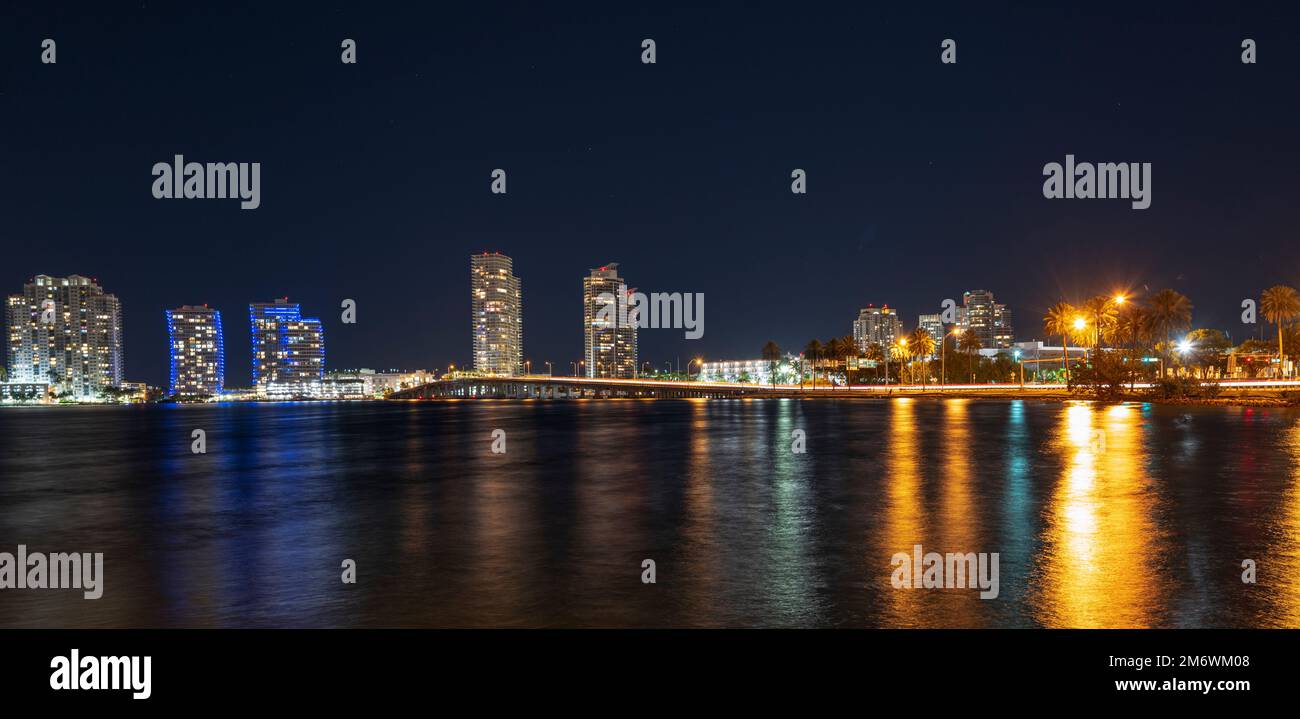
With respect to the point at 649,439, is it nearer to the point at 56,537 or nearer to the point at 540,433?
the point at 540,433

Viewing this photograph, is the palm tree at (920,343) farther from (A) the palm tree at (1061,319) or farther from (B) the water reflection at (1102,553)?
(B) the water reflection at (1102,553)

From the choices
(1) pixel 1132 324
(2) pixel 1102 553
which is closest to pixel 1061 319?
(1) pixel 1132 324

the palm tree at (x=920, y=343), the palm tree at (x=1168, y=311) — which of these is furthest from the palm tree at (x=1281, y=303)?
the palm tree at (x=920, y=343)

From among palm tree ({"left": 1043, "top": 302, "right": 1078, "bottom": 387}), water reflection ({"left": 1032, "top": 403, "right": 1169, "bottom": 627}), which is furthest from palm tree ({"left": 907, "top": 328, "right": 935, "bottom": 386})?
water reflection ({"left": 1032, "top": 403, "right": 1169, "bottom": 627})

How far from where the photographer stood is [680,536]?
1327 cm

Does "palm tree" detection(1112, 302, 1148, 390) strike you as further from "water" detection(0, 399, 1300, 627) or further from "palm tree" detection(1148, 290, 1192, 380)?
"water" detection(0, 399, 1300, 627)

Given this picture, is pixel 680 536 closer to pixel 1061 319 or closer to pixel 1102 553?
pixel 1102 553

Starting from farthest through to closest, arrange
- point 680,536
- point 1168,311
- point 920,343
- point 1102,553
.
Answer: point 920,343, point 1168,311, point 680,536, point 1102,553

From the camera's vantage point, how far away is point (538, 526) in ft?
47.8

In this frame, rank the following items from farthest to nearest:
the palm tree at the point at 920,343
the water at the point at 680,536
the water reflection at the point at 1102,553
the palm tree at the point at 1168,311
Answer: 1. the palm tree at the point at 920,343
2. the palm tree at the point at 1168,311
3. the water at the point at 680,536
4. the water reflection at the point at 1102,553

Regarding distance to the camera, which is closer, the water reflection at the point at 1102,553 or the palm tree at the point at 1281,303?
the water reflection at the point at 1102,553

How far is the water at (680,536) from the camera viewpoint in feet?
28.4
